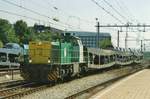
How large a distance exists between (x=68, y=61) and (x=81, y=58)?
3.48m

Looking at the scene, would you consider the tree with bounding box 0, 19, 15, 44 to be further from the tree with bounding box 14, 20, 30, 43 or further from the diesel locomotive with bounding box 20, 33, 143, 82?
the diesel locomotive with bounding box 20, 33, 143, 82

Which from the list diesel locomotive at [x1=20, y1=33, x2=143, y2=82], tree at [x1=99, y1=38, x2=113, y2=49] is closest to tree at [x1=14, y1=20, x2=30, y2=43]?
tree at [x1=99, y1=38, x2=113, y2=49]

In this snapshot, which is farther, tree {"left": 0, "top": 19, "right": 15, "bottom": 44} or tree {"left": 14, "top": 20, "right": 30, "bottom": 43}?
tree {"left": 14, "top": 20, "right": 30, "bottom": 43}

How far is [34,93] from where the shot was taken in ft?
60.9

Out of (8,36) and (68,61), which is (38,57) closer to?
(68,61)

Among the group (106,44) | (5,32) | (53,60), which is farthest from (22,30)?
(53,60)

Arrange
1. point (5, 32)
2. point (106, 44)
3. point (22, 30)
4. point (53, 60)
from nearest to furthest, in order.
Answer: point (53, 60) < point (106, 44) < point (5, 32) < point (22, 30)

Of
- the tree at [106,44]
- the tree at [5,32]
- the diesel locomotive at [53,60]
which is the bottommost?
the diesel locomotive at [53,60]

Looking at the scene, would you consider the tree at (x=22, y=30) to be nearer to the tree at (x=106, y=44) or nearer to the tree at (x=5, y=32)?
the tree at (x=5, y=32)

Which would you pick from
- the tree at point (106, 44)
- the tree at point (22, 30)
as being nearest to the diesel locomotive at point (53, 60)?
the tree at point (106, 44)

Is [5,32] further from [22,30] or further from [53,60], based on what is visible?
[53,60]

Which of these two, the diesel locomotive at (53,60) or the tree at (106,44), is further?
the tree at (106,44)

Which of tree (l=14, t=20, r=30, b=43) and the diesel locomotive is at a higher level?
tree (l=14, t=20, r=30, b=43)

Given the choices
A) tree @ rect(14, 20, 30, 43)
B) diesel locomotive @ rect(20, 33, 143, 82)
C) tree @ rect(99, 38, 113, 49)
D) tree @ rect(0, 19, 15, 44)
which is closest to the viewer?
diesel locomotive @ rect(20, 33, 143, 82)
